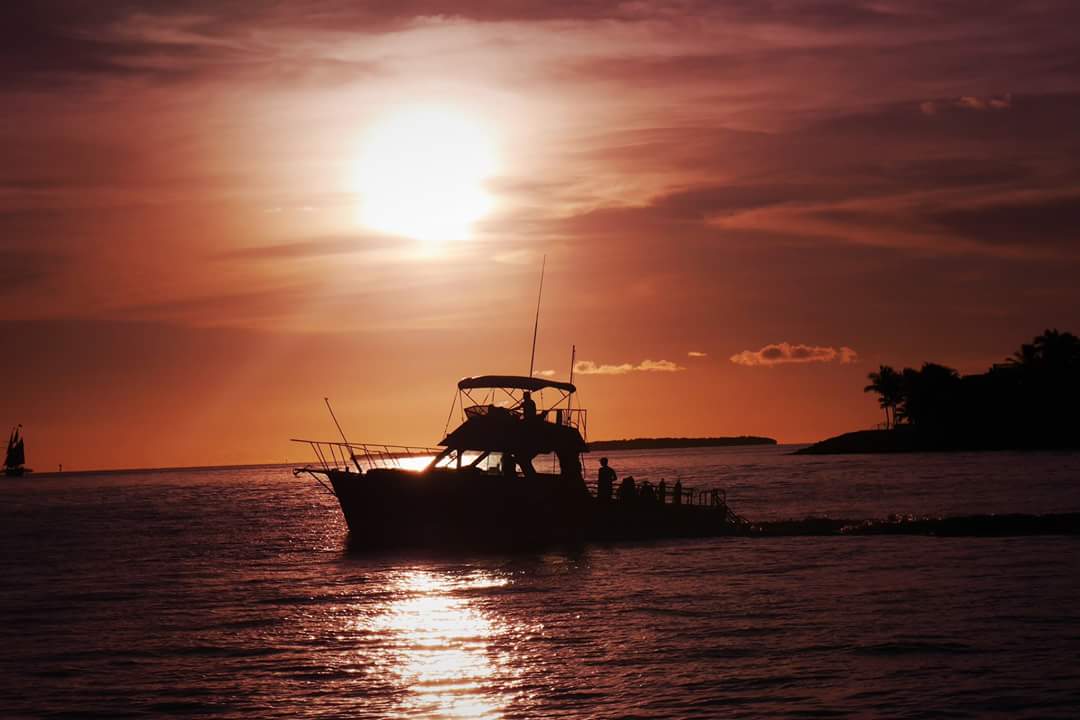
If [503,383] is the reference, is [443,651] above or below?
below

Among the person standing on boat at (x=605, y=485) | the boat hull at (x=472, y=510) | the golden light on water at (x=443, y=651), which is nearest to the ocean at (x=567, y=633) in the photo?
the golden light on water at (x=443, y=651)

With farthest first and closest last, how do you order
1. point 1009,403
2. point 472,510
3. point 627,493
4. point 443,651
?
point 1009,403 < point 627,493 < point 472,510 < point 443,651

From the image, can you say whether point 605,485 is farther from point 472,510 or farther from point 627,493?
point 472,510

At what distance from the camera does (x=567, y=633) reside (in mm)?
21672

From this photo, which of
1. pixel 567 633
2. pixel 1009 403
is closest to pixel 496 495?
pixel 567 633

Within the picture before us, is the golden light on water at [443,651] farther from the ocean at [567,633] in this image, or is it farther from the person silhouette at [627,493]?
the person silhouette at [627,493]

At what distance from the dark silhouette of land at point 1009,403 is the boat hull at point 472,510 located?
15599 centimetres

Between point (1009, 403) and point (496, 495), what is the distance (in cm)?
16618

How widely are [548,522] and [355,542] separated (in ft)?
25.1

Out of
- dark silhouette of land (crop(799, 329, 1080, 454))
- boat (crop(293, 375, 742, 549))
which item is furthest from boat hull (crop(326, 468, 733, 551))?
dark silhouette of land (crop(799, 329, 1080, 454))

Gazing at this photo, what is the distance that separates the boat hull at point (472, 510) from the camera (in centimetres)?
3791

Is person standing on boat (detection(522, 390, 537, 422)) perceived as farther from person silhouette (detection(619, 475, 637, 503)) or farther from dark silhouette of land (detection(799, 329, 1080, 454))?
dark silhouette of land (detection(799, 329, 1080, 454))

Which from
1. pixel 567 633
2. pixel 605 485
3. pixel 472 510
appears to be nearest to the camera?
pixel 567 633

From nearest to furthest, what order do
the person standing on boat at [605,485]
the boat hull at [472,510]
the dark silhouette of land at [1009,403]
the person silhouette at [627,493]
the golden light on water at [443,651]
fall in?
the golden light on water at [443,651], the boat hull at [472,510], the person standing on boat at [605,485], the person silhouette at [627,493], the dark silhouette of land at [1009,403]
